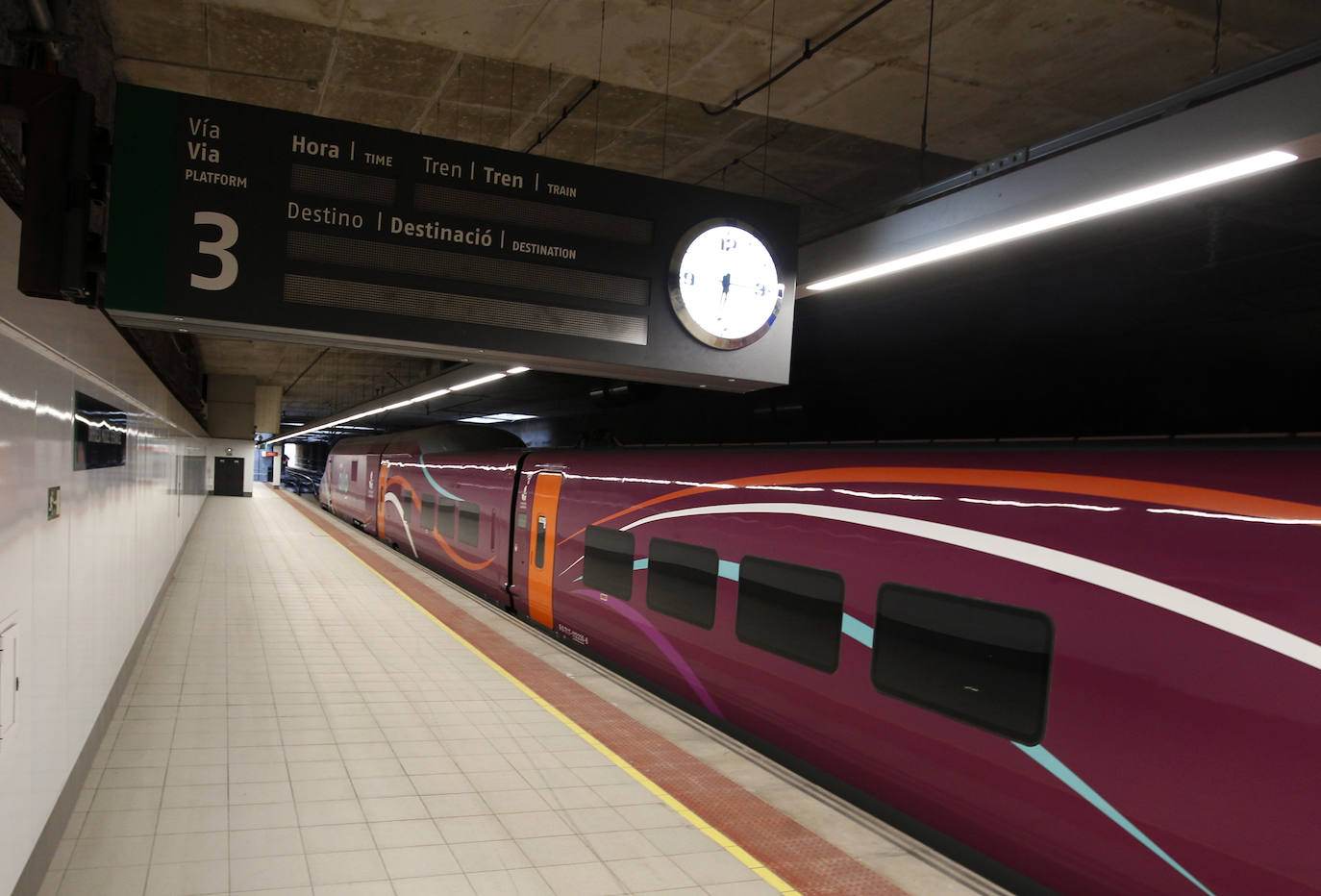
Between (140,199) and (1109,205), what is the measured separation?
11.5 ft

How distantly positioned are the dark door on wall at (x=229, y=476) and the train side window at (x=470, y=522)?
23.8 m

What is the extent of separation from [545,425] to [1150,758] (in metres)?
20.7

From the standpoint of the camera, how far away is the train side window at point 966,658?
352cm

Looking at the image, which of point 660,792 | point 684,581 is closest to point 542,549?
point 684,581

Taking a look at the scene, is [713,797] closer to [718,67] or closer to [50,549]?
[50,549]

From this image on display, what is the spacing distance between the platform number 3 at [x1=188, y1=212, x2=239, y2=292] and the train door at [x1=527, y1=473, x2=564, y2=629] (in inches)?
219

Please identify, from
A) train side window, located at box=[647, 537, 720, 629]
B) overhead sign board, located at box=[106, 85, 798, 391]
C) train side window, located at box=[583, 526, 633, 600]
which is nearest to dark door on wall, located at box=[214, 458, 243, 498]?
train side window, located at box=[583, 526, 633, 600]

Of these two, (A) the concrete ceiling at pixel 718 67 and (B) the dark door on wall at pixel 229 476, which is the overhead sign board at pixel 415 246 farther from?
(B) the dark door on wall at pixel 229 476

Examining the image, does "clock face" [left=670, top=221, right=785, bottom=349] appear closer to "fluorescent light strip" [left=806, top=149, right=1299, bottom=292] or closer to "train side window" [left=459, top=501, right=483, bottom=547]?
"fluorescent light strip" [left=806, top=149, right=1299, bottom=292]

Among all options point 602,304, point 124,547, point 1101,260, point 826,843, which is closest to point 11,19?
point 602,304

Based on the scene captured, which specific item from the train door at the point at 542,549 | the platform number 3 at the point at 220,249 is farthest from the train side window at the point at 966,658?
the train door at the point at 542,549

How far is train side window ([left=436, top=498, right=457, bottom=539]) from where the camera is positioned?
41.9 feet

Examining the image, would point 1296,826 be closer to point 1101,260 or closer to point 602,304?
point 602,304

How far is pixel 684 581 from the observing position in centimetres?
613
